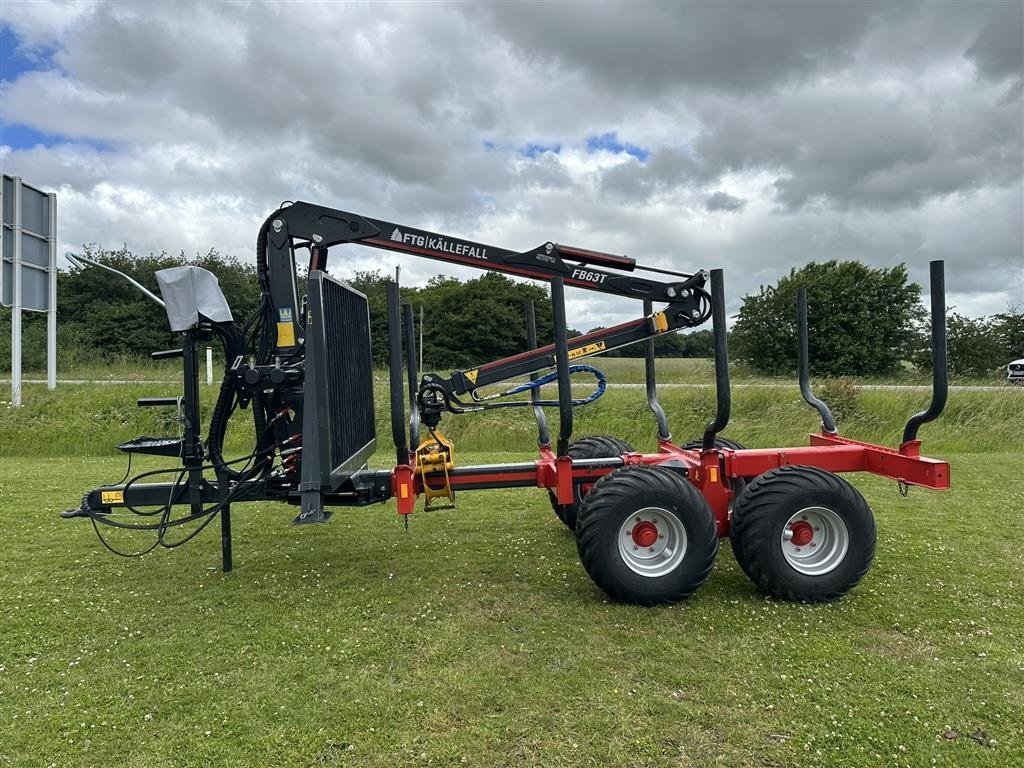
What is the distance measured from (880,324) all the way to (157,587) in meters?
20.9

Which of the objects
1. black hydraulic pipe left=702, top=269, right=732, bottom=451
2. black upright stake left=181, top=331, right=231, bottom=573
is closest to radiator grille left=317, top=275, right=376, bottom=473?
black upright stake left=181, top=331, right=231, bottom=573

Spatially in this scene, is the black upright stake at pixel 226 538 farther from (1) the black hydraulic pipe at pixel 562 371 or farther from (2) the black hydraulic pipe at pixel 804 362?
(2) the black hydraulic pipe at pixel 804 362

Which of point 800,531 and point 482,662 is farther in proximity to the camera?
point 800,531

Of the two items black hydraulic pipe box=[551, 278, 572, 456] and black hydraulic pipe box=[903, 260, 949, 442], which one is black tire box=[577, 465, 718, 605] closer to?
black hydraulic pipe box=[551, 278, 572, 456]

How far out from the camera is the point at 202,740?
312 cm

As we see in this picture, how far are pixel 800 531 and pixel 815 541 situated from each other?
16cm

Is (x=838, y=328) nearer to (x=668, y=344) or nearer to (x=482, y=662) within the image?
(x=668, y=344)

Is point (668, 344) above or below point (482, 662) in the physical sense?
above

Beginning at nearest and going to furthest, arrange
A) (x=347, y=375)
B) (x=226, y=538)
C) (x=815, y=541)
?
(x=815, y=541), (x=347, y=375), (x=226, y=538)

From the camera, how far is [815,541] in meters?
4.84

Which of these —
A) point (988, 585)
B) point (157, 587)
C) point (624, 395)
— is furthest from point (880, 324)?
point (157, 587)

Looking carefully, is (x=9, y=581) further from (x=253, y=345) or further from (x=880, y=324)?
(x=880, y=324)

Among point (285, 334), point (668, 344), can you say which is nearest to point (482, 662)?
point (285, 334)

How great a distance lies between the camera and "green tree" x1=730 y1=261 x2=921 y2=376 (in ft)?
65.6
